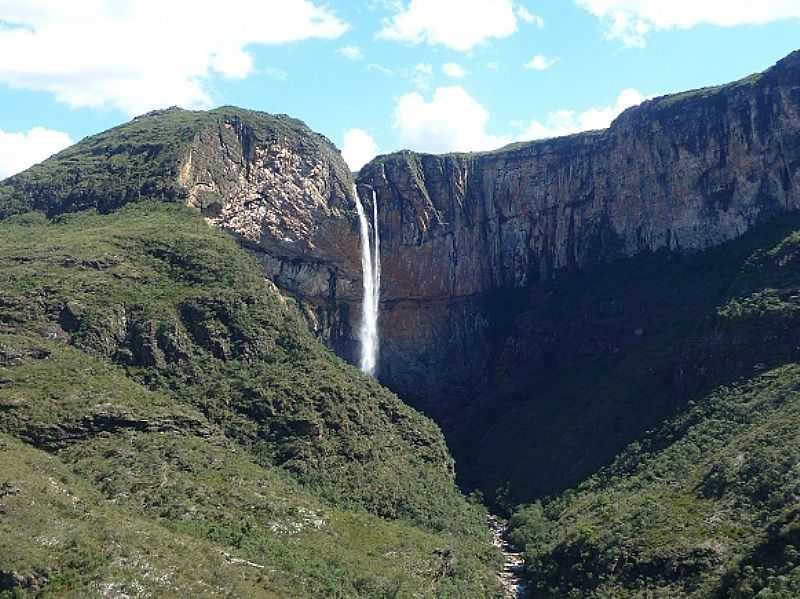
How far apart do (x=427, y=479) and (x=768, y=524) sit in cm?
3067

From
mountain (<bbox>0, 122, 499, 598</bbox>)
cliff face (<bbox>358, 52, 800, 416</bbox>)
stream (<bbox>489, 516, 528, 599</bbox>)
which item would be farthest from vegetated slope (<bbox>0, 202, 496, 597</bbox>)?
cliff face (<bbox>358, 52, 800, 416</bbox>)

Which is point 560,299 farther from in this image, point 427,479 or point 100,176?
point 100,176

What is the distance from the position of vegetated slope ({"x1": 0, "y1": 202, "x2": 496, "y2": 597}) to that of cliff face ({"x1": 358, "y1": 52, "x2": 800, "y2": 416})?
72.1ft

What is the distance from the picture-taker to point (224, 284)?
8062cm

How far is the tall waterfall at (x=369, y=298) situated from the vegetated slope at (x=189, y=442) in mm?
16730

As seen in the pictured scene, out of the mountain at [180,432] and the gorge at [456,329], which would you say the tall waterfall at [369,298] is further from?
the mountain at [180,432]

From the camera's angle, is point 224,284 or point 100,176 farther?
point 100,176

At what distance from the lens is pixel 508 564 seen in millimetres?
69812

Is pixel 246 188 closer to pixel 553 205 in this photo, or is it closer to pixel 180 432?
pixel 553 205

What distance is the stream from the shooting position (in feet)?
212

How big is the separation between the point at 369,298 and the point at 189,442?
4461cm

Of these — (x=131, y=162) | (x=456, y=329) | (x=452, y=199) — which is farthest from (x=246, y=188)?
(x=456, y=329)

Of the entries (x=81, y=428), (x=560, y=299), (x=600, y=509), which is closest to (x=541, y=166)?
(x=560, y=299)

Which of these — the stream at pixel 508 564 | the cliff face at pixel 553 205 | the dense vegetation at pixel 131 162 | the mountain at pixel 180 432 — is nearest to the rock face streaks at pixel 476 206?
the cliff face at pixel 553 205
